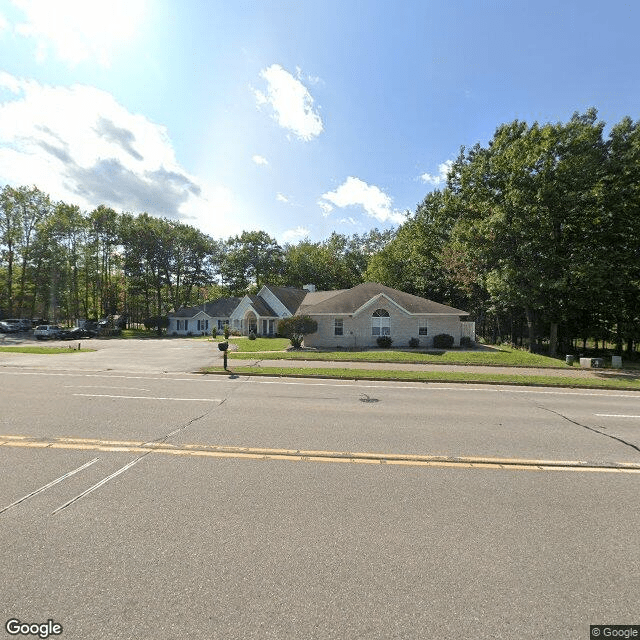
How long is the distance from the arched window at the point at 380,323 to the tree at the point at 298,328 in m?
5.26

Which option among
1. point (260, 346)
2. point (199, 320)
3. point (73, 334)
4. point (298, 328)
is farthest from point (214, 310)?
point (298, 328)

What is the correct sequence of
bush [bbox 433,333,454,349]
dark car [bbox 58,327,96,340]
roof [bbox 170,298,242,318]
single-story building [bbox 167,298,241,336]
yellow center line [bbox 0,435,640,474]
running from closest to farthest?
yellow center line [bbox 0,435,640,474] → bush [bbox 433,333,454,349] → dark car [bbox 58,327,96,340] → single-story building [bbox 167,298,241,336] → roof [bbox 170,298,242,318]

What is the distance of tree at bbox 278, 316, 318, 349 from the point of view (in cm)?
2758

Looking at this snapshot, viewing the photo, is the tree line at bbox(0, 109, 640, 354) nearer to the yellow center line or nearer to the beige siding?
the beige siding

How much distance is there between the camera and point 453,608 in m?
2.76

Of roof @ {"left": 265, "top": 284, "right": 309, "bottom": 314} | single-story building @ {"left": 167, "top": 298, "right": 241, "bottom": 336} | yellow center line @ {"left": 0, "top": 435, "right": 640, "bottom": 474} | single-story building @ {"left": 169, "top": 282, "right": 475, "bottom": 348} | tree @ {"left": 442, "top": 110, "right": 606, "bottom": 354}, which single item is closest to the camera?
yellow center line @ {"left": 0, "top": 435, "right": 640, "bottom": 474}

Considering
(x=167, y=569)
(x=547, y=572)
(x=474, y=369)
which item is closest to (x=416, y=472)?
(x=547, y=572)

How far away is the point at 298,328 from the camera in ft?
90.7

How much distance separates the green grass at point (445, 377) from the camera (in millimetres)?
14102

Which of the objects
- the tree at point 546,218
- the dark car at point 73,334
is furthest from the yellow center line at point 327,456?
the dark car at point 73,334

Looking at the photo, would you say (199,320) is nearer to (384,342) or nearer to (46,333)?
(46,333)

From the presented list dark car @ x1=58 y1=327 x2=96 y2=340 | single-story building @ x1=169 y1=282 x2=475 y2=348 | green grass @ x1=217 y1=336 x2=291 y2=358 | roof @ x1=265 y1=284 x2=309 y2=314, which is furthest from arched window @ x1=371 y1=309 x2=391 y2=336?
dark car @ x1=58 y1=327 x2=96 y2=340

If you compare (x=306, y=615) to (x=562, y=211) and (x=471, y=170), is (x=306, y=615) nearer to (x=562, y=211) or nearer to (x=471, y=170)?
(x=562, y=211)

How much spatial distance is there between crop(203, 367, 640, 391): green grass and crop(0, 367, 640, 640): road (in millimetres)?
6216
